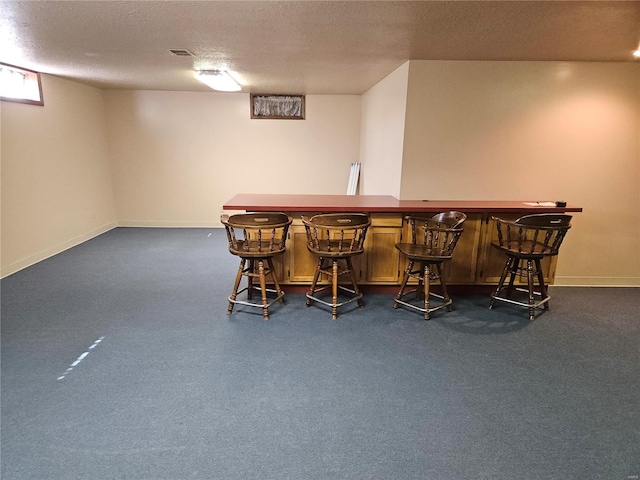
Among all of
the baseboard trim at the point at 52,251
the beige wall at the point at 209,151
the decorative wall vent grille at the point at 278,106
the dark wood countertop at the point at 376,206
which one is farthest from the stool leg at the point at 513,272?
the baseboard trim at the point at 52,251

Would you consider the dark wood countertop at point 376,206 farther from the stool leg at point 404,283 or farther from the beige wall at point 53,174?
the beige wall at point 53,174

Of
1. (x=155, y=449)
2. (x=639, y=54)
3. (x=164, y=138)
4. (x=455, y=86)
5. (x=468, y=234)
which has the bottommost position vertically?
(x=155, y=449)

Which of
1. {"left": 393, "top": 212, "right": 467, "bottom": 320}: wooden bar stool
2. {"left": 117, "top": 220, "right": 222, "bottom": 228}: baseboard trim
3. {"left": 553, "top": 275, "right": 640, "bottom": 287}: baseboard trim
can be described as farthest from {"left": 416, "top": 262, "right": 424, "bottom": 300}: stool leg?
{"left": 117, "top": 220, "right": 222, "bottom": 228}: baseboard trim

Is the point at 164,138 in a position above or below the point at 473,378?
above

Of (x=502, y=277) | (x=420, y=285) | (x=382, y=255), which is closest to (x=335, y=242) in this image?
(x=382, y=255)

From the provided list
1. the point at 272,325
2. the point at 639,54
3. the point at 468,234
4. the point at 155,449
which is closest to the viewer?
the point at 155,449

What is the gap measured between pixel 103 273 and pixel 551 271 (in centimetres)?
486

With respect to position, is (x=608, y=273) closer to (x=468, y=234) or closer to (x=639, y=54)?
(x=468, y=234)

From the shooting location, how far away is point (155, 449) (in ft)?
5.80

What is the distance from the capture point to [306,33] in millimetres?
2672

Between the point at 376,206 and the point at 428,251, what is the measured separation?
0.64m

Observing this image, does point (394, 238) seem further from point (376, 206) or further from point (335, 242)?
point (335, 242)

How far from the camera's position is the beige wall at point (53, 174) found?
4164mm

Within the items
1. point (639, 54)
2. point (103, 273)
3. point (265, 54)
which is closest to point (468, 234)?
point (639, 54)
